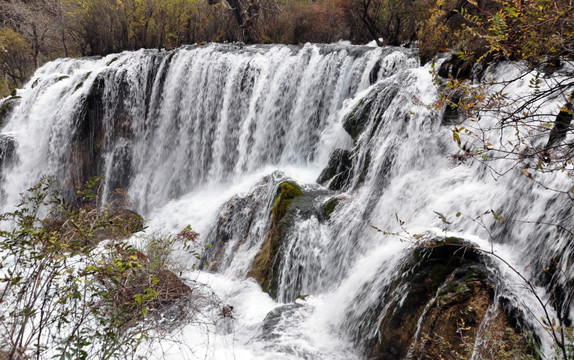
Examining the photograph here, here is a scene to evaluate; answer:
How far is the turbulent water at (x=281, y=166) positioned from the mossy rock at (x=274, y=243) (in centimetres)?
19

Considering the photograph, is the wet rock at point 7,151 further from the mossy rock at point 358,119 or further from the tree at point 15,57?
the mossy rock at point 358,119

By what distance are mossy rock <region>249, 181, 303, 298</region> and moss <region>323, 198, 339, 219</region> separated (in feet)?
2.14

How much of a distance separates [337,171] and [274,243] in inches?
85.7

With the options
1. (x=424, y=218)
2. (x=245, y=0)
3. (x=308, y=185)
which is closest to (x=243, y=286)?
(x=308, y=185)

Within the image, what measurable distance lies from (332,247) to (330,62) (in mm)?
5348

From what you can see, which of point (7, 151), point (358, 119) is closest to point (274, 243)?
point (358, 119)

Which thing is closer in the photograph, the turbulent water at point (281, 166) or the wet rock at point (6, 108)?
the turbulent water at point (281, 166)

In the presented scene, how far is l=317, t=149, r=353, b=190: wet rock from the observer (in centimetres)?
839

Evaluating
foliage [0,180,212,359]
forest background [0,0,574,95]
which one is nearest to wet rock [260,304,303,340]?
foliage [0,180,212,359]

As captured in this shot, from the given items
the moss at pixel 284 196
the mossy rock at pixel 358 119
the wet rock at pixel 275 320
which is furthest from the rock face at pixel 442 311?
the mossy rock at pixel 358 119

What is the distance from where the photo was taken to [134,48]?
18.3m

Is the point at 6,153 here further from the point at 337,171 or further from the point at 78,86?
the point at 337,171

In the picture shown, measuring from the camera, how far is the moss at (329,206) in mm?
7482

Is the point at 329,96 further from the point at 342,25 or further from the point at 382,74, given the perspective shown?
the point at 342,25
